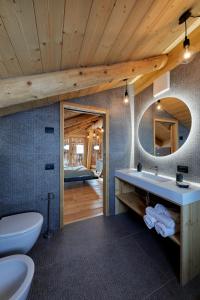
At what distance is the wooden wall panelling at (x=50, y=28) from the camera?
0.75 m

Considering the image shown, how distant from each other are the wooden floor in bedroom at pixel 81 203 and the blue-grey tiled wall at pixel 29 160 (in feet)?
1.75

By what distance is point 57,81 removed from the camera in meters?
1.38

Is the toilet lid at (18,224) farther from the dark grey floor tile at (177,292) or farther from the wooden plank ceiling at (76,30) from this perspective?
the wooden plank ceiling at (76,30)

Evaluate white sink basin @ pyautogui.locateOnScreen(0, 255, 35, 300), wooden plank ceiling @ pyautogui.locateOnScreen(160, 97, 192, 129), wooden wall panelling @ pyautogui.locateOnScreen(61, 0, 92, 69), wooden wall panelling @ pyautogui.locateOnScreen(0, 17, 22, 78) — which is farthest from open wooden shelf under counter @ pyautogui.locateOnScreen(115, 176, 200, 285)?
wooden wall panelling @ pyautogui.locateOnScreen(0, 17, 22, 78)

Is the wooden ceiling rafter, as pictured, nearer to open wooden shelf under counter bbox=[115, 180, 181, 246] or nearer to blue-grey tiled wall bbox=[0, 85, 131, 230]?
blue-grey tiled wall bbox=[0, 85, 131, 230]

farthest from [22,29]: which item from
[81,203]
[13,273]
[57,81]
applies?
[81,203]

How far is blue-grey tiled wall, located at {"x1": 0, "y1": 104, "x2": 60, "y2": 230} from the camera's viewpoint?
6.19ft

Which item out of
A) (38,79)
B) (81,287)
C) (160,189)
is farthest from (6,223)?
(160,189)

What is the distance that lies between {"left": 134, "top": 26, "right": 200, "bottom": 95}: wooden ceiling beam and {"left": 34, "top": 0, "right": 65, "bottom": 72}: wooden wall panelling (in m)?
1.67

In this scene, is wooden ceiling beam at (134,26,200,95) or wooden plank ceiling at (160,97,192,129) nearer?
wooden ceiling beam at (134,26,200,95)

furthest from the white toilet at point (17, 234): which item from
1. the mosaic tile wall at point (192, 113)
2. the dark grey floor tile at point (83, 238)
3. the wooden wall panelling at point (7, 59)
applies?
the mosaic tile wall at point (192, 113)

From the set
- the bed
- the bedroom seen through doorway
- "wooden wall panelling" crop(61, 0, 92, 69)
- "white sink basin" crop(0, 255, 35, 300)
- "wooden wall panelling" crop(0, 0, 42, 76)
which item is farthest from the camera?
the bed

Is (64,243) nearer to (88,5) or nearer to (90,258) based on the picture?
(90,258)

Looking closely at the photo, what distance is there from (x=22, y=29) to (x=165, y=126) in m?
2.12
